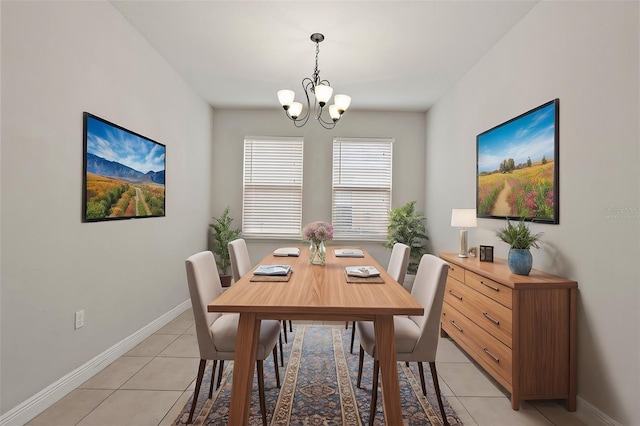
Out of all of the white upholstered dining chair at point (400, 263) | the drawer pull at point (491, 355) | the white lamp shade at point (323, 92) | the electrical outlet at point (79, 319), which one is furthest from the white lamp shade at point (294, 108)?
the drawer pull at point (491, 355)

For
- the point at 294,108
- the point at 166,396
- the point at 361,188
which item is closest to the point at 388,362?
the point at 166,396

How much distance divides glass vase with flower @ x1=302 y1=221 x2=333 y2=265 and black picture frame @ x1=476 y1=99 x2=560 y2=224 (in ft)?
4.98

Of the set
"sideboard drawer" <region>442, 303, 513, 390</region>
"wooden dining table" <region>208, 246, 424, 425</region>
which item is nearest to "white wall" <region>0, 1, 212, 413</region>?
"wooden dining table" <region>208, 246, 424, 425</region>

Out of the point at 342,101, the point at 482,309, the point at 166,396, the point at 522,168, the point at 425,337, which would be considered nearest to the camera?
the point at 425,337

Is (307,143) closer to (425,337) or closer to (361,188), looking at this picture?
(361,188)

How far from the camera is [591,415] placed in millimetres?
1902

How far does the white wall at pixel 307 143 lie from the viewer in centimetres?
492

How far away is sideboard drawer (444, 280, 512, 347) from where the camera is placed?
209 cm

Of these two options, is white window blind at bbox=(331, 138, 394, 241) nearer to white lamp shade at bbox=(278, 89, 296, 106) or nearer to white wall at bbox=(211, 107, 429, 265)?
white wall at bbox=(211, 107, 429, 265)

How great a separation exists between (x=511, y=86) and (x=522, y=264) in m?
1.54

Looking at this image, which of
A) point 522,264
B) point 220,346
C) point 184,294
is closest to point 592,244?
point 522,264

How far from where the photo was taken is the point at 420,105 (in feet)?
15.3

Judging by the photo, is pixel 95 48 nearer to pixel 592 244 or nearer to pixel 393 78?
pixel 393 78

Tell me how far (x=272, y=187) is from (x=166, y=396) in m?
3.26
